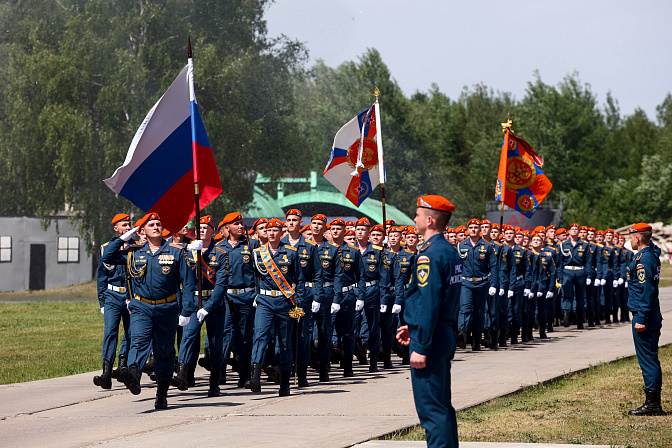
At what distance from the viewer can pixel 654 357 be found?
9.88m

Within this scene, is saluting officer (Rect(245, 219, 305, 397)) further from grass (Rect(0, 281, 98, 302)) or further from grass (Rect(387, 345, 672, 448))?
grass (Rect(0, 281, 98, 302))

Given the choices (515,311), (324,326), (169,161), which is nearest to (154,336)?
(169,161)

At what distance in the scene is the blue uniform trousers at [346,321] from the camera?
13531 millimetres

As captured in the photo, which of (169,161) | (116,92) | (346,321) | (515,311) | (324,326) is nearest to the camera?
(169,161)

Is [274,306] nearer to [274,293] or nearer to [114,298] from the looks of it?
[274,293]

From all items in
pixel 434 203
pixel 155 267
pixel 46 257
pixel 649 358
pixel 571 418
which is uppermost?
pixel 46 257

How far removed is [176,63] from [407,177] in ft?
101

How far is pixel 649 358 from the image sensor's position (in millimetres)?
9867

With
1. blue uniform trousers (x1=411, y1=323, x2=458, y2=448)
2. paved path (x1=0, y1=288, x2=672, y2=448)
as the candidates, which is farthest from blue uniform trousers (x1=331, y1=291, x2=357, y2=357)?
blue uniform trousers (x1=411, y1=323, x2=458, y2=448)

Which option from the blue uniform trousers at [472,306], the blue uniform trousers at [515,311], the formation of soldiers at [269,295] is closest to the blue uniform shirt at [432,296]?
the formation of soldiers at [269,295]

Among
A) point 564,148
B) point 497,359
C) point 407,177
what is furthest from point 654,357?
point 564,148

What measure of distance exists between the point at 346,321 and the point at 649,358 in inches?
188

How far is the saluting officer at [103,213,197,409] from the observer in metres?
10.2

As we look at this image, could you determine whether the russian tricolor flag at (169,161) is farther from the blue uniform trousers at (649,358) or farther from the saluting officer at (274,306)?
the blue uniform trousers at (649,358)
